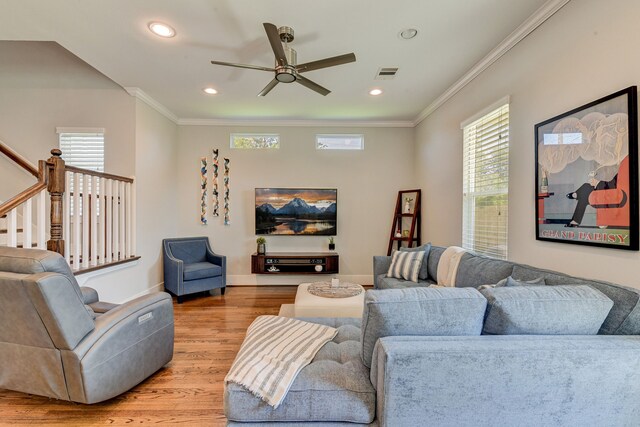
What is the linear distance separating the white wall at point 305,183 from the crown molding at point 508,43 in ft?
4.40

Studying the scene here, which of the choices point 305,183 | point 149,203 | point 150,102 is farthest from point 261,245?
point 150,102

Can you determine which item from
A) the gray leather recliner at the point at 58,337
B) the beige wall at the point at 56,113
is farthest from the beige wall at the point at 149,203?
the gray leather recliner at the point at 58,337

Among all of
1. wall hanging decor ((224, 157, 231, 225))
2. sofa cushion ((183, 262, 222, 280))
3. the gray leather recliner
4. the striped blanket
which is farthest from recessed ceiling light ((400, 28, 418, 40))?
→ sofa cushion ((183, 262, 222, 280))

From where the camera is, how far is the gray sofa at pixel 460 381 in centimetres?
102

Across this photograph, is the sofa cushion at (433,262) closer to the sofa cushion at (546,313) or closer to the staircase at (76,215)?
the sofa cushion at (546,313)

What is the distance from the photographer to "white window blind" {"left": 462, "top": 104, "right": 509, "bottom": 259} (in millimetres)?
2539

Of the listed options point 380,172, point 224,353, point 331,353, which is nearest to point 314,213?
point 380,172

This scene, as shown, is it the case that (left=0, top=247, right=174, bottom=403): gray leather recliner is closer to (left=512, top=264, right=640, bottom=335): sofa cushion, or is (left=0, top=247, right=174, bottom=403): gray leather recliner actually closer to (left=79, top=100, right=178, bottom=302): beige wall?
(left=79, top=100, right=178, bottom=302): beige wall

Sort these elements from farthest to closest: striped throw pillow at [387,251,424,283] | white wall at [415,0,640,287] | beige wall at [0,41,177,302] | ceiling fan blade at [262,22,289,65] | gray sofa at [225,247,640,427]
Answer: beige wall at [0,41,177,302] < striped throw pillow at [387,251,424,283] < ceiling fan blade at [262,22,289,65] < white wall at [415,0,640,287] < gray sofa at [225,247,640,427]

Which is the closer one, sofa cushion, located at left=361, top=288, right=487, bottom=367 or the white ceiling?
sofa cushion, located at left=361, top=288, right=487, bottom=367

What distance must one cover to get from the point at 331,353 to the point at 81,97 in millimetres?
4494

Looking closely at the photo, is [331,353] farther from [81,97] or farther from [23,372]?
[81,97]

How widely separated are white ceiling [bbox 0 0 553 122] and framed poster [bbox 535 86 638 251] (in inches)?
38.2

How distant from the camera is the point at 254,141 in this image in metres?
4.70
